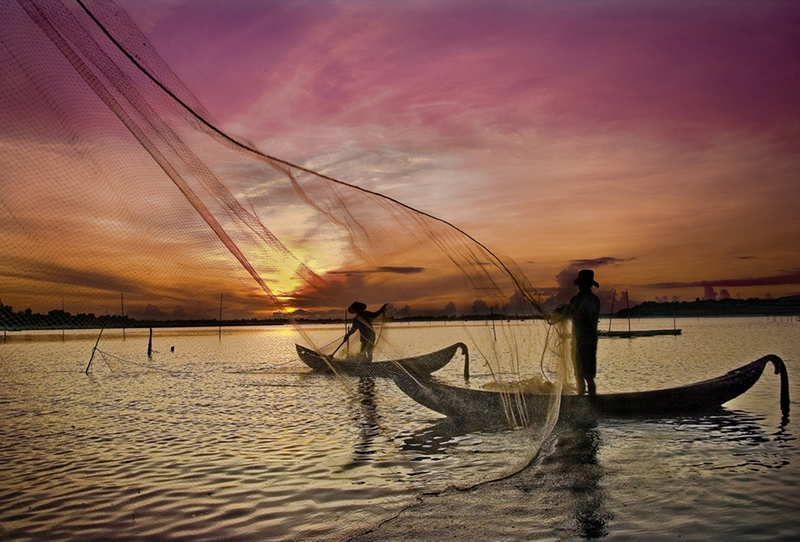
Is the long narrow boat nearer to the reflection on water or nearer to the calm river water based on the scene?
the calm river water

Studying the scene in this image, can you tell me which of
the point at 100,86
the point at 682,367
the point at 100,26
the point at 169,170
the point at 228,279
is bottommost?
the point at 682,367

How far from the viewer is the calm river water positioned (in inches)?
211

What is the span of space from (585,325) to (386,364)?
3.71 m

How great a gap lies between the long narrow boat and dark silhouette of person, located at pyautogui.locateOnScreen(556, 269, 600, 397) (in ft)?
1.50

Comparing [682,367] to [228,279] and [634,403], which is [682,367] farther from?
[228,279]

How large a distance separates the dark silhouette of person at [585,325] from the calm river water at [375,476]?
3.17ft

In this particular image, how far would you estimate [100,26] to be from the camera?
494 centimetres

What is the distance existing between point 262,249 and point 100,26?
262 cm

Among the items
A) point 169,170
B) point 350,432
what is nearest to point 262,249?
point 169,170

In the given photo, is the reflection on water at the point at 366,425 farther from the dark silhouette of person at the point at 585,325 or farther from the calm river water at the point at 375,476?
the dark silhouette of person at the point at 585,325

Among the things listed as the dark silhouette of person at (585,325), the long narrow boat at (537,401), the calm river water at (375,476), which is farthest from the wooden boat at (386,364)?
the dark silhouette of person at (585,325)

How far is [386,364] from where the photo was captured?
10305mm

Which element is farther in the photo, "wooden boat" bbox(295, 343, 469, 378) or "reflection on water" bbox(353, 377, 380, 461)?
"wooden boat" bbox(295, 343, 469, 378)

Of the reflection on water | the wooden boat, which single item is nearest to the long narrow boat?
the wooden boat
